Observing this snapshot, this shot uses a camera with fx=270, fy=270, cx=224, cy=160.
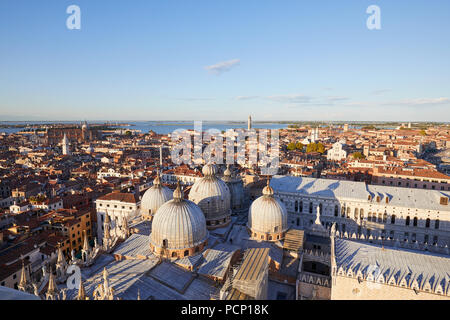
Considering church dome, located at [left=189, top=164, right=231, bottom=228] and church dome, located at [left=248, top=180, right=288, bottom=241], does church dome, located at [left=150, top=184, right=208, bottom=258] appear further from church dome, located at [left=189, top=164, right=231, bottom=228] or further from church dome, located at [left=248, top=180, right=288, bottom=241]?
church dome, located at [left=248, top=180, right=288, bottom=241]

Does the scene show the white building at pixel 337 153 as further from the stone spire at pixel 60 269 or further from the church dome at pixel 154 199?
the stone spire at pixel 60 269

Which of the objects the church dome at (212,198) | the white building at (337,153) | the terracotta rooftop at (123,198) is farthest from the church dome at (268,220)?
the white building at (337,153)

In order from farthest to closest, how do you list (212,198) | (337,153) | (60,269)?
1. (337,153)
2. (212,198)
3. (60,269)

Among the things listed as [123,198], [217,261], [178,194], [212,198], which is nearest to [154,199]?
[212,198]

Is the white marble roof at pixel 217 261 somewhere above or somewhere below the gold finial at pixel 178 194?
below

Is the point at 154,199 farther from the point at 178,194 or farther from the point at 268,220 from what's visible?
the point at 268,220

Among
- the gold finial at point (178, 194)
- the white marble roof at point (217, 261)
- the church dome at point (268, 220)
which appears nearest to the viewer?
the white marble roof at point (217, 261)

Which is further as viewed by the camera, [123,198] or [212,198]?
[123,198]
